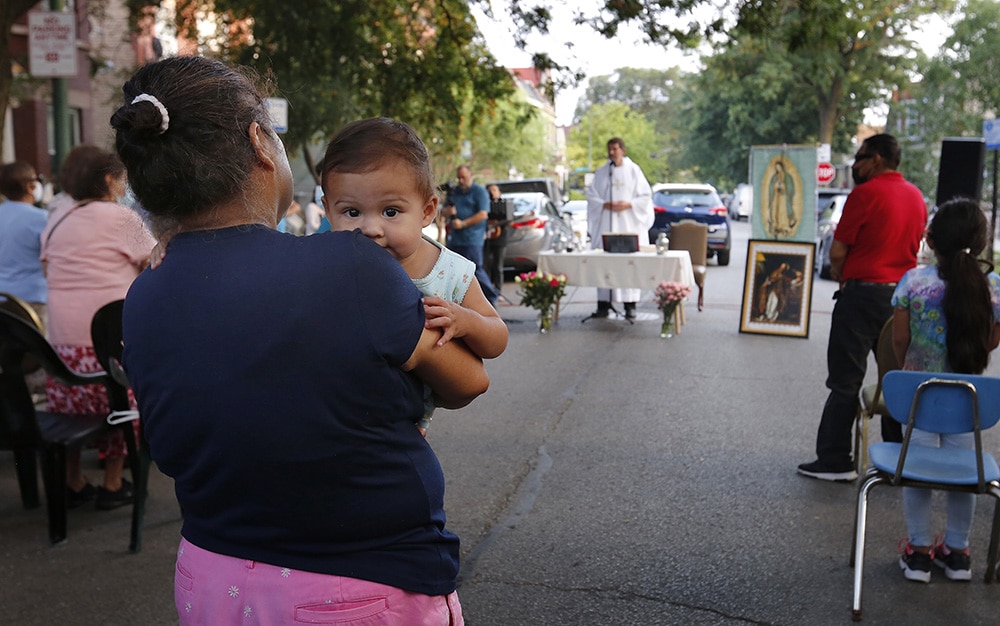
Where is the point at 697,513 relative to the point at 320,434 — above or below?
below

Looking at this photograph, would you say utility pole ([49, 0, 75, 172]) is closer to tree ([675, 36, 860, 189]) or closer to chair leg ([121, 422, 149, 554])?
chair leg ([121, 422, 149, 554])

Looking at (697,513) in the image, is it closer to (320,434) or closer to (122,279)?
(122,279)

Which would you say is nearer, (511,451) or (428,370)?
(428,370)

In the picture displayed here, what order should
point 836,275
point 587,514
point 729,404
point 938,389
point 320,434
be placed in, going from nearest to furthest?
Answer: point 320,434 → point 938,389 → point 587,514 → point 836,275 → point 729,404

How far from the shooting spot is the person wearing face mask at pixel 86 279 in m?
5.79

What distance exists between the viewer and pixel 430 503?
191cm

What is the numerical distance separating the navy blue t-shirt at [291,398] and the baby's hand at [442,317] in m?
0.04

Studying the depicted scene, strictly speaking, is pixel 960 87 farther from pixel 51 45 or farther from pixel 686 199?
pixel 51 45

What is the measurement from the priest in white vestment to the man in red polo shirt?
26.8 ft

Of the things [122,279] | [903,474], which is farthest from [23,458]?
[903,474]

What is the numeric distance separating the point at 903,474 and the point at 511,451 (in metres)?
3.11

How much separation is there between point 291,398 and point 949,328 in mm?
3943

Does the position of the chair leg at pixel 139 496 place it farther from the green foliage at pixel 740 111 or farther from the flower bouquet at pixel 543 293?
the green foliage at pixel 740 111

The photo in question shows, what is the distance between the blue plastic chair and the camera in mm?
4355
